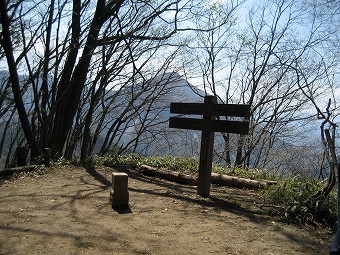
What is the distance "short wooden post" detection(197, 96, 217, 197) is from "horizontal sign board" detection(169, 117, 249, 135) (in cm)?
8

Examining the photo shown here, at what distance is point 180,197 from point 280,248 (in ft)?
6.80

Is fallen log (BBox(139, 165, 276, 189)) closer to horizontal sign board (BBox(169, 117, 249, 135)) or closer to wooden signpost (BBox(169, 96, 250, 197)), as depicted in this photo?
wooden signpost (BBox(169, 96, 250, 197))

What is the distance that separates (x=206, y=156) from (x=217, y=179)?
1.47m

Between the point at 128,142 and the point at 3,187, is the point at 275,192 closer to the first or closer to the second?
the point at 3,187

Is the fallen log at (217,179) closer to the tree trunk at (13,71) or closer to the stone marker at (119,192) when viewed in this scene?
the stone marker at (119,192)

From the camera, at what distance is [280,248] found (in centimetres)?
312

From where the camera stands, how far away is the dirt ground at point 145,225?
3.06 meters

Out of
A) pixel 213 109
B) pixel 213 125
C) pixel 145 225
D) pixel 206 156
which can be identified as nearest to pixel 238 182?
pixel 206 156

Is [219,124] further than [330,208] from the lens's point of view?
Yes

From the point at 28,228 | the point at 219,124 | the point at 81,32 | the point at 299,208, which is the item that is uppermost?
the point at 81,32

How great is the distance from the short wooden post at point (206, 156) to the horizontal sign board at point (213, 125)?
0.26 feet

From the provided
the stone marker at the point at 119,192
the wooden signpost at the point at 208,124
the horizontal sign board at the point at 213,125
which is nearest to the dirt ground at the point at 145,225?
the stone marker at the point at 119,192

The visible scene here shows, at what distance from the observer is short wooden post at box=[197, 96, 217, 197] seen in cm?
492

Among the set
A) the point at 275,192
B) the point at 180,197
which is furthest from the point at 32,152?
the point at 275,192
